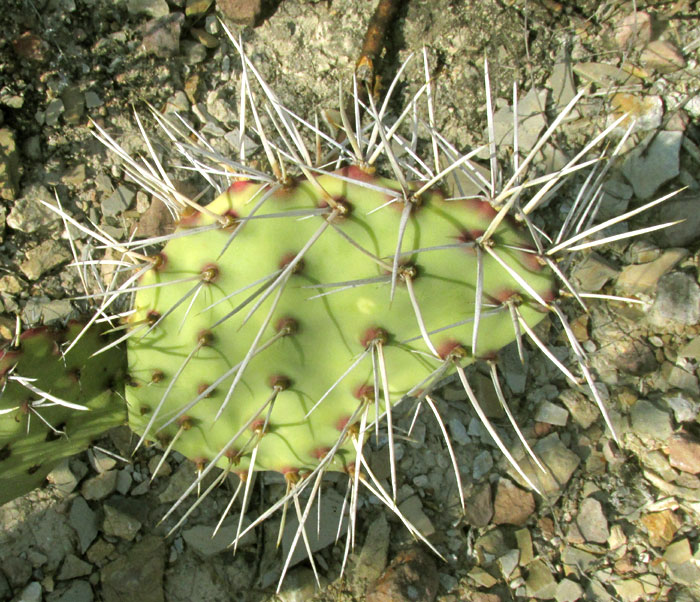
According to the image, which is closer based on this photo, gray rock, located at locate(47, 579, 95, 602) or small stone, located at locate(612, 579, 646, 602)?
gray rock, located at locate(47, 579, 95, 602)

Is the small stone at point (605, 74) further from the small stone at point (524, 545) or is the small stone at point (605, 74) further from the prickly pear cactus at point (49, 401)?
the prickly pear cactus at point (49, 401)

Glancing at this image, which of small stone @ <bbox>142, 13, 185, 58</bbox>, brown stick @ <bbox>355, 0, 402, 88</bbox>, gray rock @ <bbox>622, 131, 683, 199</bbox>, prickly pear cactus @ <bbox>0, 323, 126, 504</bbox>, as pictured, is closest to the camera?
prickly pear cactus @ <bbox>0, 323, 126, 504</bbox>

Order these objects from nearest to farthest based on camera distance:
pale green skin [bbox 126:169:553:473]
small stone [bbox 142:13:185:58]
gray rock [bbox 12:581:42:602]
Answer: pale green skin [bbox 126:169:553:473] → gray rock [bbox 12:581:42:602] → small stone [bbox 142:13:185:58]

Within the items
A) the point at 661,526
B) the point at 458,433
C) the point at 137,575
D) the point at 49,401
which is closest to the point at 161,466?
the point at 137,575

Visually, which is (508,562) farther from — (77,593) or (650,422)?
(77,593)

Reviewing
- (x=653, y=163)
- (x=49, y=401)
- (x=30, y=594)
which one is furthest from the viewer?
(x=653, y=163)

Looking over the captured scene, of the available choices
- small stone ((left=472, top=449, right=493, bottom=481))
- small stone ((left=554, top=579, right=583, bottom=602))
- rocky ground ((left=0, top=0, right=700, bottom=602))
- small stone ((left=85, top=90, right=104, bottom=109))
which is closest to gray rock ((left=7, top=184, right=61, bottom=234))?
rocky ground ((left=0, top=0, right=700, bottom=602))

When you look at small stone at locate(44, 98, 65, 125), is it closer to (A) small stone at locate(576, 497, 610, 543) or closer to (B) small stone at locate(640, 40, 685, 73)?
(B) small stone at locate(640, 40, 685, 73)
